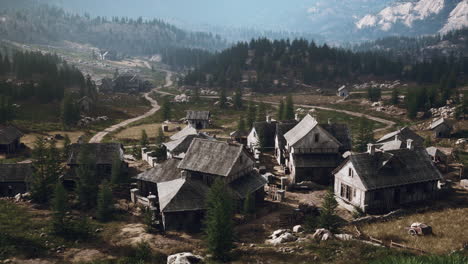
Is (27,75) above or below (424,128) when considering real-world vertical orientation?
above

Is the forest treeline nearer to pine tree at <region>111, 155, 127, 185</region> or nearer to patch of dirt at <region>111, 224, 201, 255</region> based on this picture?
pine tree at <region>111, 155, 127, 185</region>

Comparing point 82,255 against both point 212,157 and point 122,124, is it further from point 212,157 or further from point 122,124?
point 122,124

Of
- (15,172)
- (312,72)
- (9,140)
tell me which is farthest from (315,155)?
(312,72)

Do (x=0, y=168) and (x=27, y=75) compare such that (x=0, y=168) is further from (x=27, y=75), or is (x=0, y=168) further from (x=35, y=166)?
(x=27, y=75)

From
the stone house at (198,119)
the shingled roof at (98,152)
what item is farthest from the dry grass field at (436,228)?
the stone house at (198,119)

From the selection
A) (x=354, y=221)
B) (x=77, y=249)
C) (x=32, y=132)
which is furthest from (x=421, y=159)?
(x=32, y=132)

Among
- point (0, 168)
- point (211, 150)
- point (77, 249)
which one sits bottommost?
point (77, 249)
